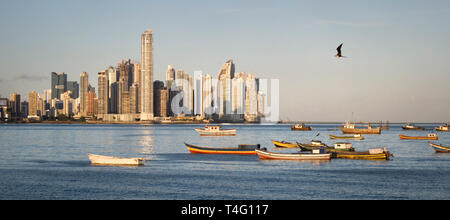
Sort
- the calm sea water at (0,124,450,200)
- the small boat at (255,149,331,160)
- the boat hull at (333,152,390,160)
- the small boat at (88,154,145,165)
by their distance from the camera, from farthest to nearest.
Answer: the boat hull at (333,152,390,160) → the small boat at (255,149,331,160) → the small boat at (88,154,145,165) → the calm sea water at (0,124,450,200)

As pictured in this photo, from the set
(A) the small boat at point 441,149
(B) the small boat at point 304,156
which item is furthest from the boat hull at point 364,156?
(A) the small boat at point 441,149

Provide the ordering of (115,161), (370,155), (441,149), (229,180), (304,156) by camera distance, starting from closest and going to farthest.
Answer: (229,180) < (115,161) < (304,156) < (370,155) < (441,149)

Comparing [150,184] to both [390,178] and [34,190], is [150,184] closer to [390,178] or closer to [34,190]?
[34,190]

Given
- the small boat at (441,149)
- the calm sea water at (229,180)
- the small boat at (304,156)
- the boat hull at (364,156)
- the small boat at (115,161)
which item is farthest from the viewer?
the small boat at (441,149)

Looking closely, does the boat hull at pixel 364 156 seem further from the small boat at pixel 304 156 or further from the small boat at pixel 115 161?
the small boat at pixel 115 161

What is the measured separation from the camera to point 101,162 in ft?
220

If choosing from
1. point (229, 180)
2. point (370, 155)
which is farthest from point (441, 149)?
point (229, 180)

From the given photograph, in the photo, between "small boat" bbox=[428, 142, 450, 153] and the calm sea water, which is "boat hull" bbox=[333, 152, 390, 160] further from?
"small boat" bbox=[428, 142, 450, 153]

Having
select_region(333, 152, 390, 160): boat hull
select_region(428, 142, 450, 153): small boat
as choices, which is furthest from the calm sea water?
select_region(428, 142, 450, 153): small boat

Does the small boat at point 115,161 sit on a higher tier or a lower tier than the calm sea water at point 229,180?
higher

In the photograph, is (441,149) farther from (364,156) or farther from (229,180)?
(229,180)
